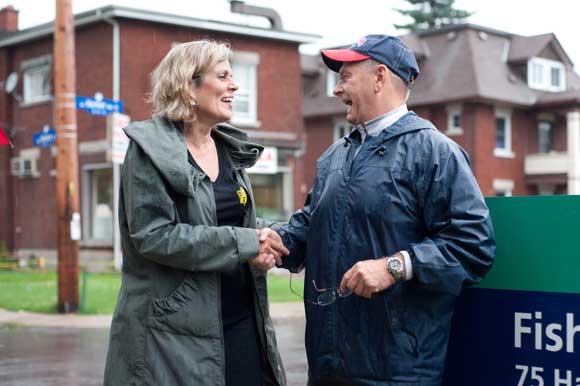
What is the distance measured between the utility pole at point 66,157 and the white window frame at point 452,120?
21143 mm

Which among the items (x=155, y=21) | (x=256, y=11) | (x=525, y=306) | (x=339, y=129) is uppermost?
(x=256, y=11)

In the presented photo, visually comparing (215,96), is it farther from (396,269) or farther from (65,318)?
(65,318)

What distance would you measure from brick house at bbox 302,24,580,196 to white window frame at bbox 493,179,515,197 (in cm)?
4

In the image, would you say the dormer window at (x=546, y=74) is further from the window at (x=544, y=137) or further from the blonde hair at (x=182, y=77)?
the blonde hair at (x=182, y=77)

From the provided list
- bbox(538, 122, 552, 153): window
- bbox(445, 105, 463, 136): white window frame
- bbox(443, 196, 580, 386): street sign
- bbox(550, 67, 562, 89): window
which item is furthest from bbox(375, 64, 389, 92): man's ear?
bbox(550, 67, 562, 89): window

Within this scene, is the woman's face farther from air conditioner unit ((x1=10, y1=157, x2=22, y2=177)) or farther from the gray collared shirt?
air conditioner unit ((x1=10, y1=157, x2=22, y2=177))

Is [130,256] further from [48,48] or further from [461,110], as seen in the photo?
[461,110]

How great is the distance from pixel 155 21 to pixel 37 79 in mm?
4667

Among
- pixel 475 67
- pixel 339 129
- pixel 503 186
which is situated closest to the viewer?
pixel 475 67

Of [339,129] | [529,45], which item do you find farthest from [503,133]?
[339,129]

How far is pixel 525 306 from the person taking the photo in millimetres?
3438

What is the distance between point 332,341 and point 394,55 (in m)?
1.13

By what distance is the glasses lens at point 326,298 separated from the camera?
3430mm

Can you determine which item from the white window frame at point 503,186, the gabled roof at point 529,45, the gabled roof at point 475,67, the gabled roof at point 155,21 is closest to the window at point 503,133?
the gabled roof at point 475,67
